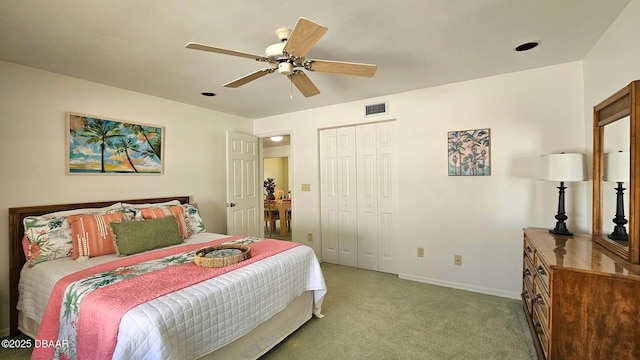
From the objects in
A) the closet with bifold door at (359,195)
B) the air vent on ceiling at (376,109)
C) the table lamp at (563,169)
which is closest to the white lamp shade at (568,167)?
the table lamp at (563,169)

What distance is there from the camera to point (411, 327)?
234 cm

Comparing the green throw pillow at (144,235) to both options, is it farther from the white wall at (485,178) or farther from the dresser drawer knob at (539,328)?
the dresser drawer knob at (539,328)

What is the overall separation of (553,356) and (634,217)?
88 cm

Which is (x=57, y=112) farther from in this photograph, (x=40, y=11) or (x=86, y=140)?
(x=40, y=11)

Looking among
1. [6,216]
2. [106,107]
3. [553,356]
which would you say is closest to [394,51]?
[553,356]

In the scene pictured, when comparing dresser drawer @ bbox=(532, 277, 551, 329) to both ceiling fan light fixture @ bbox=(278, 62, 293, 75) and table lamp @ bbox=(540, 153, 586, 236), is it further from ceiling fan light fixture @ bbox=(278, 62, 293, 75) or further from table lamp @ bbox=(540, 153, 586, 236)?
ceiling fan light fixture @ bbox=(278, 62, 293, 75)

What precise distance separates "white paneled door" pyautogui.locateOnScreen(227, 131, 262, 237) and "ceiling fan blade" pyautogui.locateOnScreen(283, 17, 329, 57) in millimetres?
2555

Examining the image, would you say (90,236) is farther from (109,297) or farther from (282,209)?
(282,209)

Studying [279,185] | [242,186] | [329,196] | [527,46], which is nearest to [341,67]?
[527,46]

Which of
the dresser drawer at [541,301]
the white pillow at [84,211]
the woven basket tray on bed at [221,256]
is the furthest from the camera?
the white pillow at [84,211]

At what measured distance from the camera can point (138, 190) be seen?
3205 mm

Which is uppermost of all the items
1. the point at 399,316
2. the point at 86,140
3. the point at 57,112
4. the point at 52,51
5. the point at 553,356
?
the point at 52,51

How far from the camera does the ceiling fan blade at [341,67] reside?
1.82m

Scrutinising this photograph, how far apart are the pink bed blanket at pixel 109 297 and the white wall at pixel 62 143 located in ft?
3.87
